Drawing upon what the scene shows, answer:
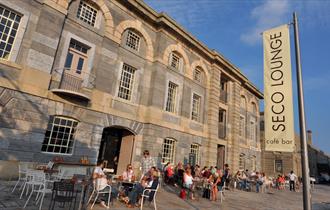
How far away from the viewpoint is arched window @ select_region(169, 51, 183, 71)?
16375mm

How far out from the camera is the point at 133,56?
14.0 meters

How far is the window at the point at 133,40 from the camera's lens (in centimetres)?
1407

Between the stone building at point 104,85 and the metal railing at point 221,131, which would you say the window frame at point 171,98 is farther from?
the metal railing at point 221,131

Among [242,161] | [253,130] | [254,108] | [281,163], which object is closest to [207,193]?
[242,161]

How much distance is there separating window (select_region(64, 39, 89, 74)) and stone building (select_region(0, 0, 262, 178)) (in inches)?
2.0

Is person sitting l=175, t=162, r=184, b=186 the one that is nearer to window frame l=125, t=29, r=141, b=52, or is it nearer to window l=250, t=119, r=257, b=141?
window frame l=125, t=29, r=141, b=52

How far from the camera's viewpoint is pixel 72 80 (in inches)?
428

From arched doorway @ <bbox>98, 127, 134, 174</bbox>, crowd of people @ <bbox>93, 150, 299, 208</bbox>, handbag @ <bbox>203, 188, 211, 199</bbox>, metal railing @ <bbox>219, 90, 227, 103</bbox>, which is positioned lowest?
handbag @ <bbox>203, 188, 211, 199</bbox>

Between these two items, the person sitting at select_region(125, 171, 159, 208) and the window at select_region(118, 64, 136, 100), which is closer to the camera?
the person sitting at select_region(125, 171, 159, 208)

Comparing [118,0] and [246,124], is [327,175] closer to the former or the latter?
[246,124]

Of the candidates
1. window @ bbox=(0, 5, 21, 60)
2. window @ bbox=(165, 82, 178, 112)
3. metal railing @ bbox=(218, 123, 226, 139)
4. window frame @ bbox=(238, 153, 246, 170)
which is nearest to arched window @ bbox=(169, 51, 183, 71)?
window @ bbox=(165, 82, 178, 112)

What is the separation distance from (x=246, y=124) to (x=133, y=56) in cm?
1632

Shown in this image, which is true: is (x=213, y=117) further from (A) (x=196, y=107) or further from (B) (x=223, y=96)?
(B) (x=223, y=96)

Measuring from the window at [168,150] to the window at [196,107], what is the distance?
128 inches
